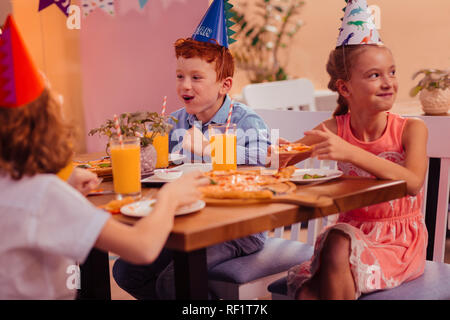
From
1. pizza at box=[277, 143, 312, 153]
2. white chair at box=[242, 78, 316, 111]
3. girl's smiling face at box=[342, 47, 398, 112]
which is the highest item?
girl's smiling face at box=[342, 47, 398, 112]

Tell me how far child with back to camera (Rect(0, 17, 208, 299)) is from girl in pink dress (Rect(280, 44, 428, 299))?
0.47m

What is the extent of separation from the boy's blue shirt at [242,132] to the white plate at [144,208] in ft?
2.14

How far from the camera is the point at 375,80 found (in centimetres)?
172

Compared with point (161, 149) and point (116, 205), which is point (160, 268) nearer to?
point (161, 149)

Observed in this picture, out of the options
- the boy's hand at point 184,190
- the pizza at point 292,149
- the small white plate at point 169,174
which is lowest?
the small white plate at point 169,174

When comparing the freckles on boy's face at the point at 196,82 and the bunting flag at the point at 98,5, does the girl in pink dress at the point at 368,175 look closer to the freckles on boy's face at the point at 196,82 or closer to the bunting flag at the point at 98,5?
the freckles on boy's face at the point at 196,82

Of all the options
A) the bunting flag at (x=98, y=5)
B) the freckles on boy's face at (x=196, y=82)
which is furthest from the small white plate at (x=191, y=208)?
the bunting flag at (x=98, y=5)

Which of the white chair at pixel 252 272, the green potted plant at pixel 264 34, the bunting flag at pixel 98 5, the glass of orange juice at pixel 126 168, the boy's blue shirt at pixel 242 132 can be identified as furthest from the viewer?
the green potted plant at pixel 264 34

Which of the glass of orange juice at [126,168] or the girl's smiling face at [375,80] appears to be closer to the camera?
the glass of orange juice at [126,168]

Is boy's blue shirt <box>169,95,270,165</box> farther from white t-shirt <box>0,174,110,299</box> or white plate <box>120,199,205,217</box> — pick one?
white t-shirt <box>0,174,110,299</box>

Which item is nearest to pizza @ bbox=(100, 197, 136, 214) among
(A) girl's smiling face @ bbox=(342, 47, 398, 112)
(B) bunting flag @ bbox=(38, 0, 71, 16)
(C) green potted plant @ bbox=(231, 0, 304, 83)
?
(A) girl's smiling face @ bbox=(342, 47, 398, 112)

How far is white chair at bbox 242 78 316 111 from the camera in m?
3.07

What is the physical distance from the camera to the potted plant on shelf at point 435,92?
305cm

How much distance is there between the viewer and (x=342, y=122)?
1.88 meters
